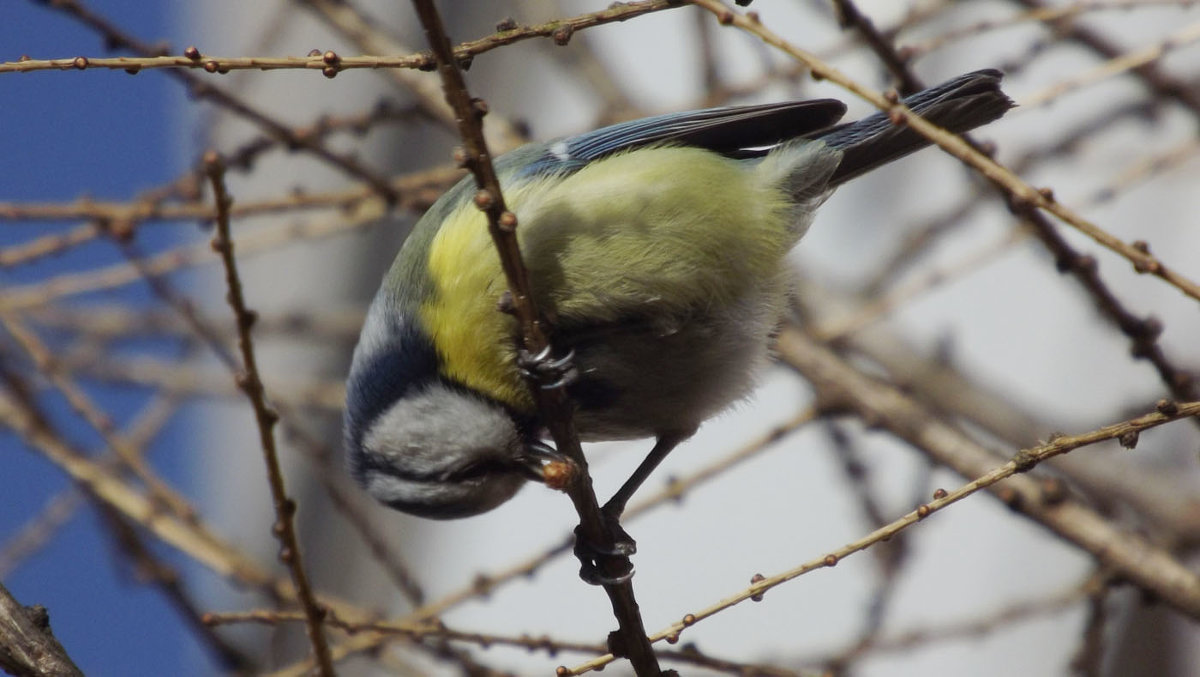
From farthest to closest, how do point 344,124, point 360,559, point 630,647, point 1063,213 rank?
point 360,559 → point 344,124 → point 630,647 → point 1063,213

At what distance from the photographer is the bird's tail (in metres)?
2.41

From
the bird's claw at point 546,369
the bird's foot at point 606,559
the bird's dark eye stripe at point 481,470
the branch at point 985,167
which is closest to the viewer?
the branch at point 985,167

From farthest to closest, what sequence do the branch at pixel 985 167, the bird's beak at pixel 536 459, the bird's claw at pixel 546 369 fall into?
the bird's beak at pixel 536 459 → the bird's claw at pixel 546 369 → the branch at pixel 985 167

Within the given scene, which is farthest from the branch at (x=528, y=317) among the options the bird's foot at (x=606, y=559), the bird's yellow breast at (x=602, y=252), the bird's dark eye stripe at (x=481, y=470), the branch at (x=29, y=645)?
the branch at (x=29, y=645)

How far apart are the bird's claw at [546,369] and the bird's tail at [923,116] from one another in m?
0.87

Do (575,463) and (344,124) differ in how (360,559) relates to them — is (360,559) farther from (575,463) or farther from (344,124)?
(575,463)

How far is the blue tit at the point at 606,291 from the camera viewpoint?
2.27 metres

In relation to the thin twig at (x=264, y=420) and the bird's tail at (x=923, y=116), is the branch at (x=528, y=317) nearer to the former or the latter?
the thin twig at (x=264, y=420)

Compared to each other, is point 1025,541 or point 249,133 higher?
point 249,133

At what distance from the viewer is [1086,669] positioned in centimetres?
215

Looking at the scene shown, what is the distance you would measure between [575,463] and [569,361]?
0.42 meters

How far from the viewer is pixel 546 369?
205cm

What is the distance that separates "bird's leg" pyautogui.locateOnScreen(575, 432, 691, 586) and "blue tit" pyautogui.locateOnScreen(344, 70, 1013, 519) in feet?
0.06

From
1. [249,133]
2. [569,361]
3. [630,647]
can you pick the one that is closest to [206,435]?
[249,133]
